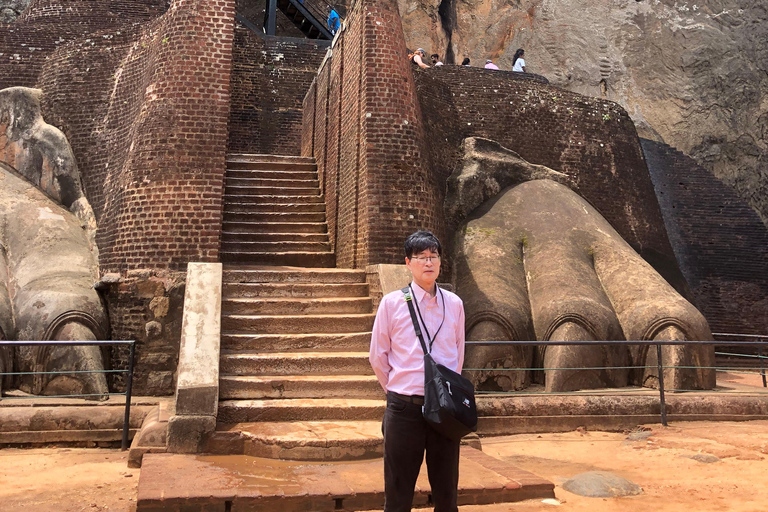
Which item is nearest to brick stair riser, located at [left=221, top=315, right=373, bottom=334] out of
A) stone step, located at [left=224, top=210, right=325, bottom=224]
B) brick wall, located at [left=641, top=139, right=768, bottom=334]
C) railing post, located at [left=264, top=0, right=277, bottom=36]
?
stone step, located at [left=224, top=210, right=325, bottom=224]

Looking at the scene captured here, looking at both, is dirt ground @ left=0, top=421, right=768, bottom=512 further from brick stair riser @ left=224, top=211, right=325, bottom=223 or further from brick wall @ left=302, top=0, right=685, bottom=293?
brick stair riser @ left=224, top=211, right=325, bottom=223

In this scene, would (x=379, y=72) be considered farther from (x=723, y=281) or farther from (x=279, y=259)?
(x=723, y=281)

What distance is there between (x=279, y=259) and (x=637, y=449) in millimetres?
5464

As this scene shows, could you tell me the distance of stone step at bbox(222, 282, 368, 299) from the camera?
7.58 metres

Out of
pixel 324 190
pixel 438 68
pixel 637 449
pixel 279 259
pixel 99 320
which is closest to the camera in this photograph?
pixel 637 449

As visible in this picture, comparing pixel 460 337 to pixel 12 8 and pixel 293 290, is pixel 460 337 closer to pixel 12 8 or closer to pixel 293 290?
pixel 293 290

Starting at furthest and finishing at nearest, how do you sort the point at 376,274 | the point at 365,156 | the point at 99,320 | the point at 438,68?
1. the point at 438,68
2. the point at 365,156
3. the point at 99,320
4. the point at 376,274

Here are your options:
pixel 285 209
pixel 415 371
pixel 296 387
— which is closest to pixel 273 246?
pixel 285 209

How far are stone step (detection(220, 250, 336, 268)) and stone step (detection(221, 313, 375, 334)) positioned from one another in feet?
7.71

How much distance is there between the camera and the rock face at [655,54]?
68.5ft

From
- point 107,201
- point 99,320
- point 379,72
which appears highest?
point 379,72

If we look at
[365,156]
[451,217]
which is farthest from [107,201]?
[451,217]

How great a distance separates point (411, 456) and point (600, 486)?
8.88 ft

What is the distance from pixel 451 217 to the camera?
1095cm
